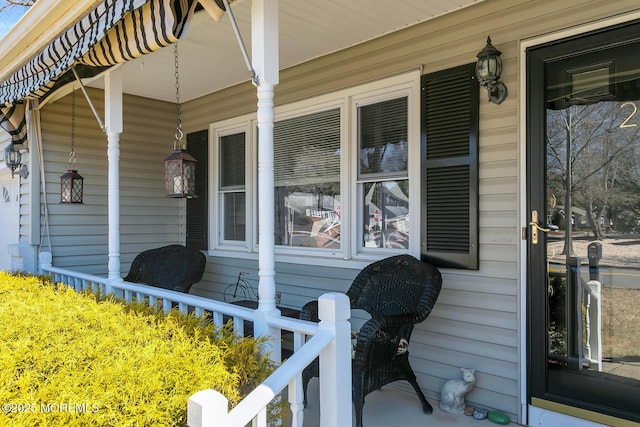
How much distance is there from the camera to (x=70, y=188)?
4141mm

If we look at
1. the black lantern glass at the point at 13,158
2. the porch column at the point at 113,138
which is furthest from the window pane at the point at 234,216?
the black lantern glass at the point at 13,158

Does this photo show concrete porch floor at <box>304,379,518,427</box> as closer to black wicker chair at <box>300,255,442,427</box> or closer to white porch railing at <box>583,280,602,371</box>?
black wicker chair at <box>300,255,442,427</box>

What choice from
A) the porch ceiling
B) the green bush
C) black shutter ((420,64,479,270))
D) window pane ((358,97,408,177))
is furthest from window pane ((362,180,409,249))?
the green bush

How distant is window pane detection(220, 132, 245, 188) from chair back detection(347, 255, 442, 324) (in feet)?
6.94

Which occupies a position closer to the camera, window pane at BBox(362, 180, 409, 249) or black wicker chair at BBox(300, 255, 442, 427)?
black wicker chair at BBox(300, 255, 442, 427)

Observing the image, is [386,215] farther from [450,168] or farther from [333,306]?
[333,306]

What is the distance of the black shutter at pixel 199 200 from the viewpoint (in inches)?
199

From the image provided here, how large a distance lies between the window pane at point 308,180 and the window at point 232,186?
0.54 m

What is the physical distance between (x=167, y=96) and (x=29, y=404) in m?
4.38

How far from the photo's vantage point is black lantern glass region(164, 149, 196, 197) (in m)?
2.87

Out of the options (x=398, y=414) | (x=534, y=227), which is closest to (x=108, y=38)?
(x=534, y=227)

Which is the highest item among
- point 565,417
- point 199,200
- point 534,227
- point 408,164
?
point 408,164

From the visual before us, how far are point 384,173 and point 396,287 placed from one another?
36.4 inches

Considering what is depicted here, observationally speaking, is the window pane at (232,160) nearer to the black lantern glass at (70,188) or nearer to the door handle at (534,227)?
the black lantern glass at (70,188)
